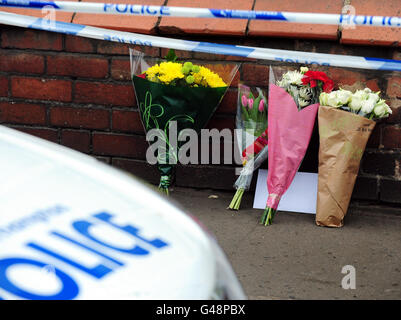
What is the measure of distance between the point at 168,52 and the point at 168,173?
0.72 meters

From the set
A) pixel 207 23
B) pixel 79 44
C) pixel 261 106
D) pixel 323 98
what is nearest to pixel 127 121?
pixel 79 44

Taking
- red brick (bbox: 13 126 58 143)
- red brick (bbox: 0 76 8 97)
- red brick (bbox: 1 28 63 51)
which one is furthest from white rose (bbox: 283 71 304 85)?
red brick (bbox: 0 76 8 97)

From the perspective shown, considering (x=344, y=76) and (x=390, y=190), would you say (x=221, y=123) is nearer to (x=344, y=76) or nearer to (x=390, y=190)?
(x=344, y=76)

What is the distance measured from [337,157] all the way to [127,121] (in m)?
1.36

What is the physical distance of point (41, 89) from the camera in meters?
4.23

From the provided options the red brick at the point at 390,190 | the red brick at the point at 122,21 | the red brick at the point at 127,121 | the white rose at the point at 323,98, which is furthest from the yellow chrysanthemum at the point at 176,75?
the red brick at the point at 390,190

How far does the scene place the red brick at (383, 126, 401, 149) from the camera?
12.1ft

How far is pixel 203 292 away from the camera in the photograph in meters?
1.17

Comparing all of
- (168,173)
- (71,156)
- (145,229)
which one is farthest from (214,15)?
(145,229)

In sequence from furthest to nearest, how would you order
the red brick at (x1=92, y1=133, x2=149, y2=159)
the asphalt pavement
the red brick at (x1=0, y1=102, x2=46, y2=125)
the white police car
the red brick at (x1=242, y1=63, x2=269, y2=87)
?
the red brick at (x1=0, y1=102, x2=46, y2=125)
the red brick at (x1=92, y1=133, x2=149, y2=159)
the red brick at (x1=242, y1=63, x2=269, y2=87)
the asphalt pavement
the white police car

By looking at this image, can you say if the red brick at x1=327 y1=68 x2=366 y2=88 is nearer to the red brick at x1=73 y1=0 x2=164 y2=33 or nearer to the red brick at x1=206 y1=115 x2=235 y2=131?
the red brick at x1=206 y1=115 x2=235 y2=131

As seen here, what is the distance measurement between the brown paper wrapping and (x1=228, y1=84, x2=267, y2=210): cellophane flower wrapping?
1.19 ft

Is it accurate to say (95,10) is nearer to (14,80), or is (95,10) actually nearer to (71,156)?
(14,80)

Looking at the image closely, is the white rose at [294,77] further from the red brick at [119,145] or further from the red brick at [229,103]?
the red brick at [119,145]
